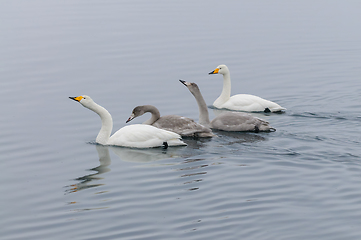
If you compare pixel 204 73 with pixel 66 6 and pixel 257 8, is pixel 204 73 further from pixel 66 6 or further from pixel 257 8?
pixel 66 6

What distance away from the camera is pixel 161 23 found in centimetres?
3288

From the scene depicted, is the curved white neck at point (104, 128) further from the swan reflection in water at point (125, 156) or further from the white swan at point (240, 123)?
the white swan at point (240, 123)

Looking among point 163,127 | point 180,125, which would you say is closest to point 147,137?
point 163,127

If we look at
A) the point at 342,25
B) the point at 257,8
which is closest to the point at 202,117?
the point at 342,25

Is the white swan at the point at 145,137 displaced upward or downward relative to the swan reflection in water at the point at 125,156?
upward

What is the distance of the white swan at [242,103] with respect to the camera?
16.8 metres

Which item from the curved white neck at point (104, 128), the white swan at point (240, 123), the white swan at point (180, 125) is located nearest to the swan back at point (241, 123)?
the white swan at point (240, 123)

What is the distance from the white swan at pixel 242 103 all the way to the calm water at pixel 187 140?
335 mm

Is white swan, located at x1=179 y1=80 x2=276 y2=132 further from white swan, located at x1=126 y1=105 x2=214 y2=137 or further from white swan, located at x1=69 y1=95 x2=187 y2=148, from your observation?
white swan, located at x1=69 y1=95 x2=187 y2=148

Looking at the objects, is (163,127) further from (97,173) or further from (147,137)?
(97,173)

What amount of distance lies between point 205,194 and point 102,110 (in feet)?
14.9

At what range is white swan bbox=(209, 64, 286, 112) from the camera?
661 inches

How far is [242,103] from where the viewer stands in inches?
681

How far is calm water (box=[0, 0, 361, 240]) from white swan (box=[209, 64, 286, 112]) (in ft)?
1.10
